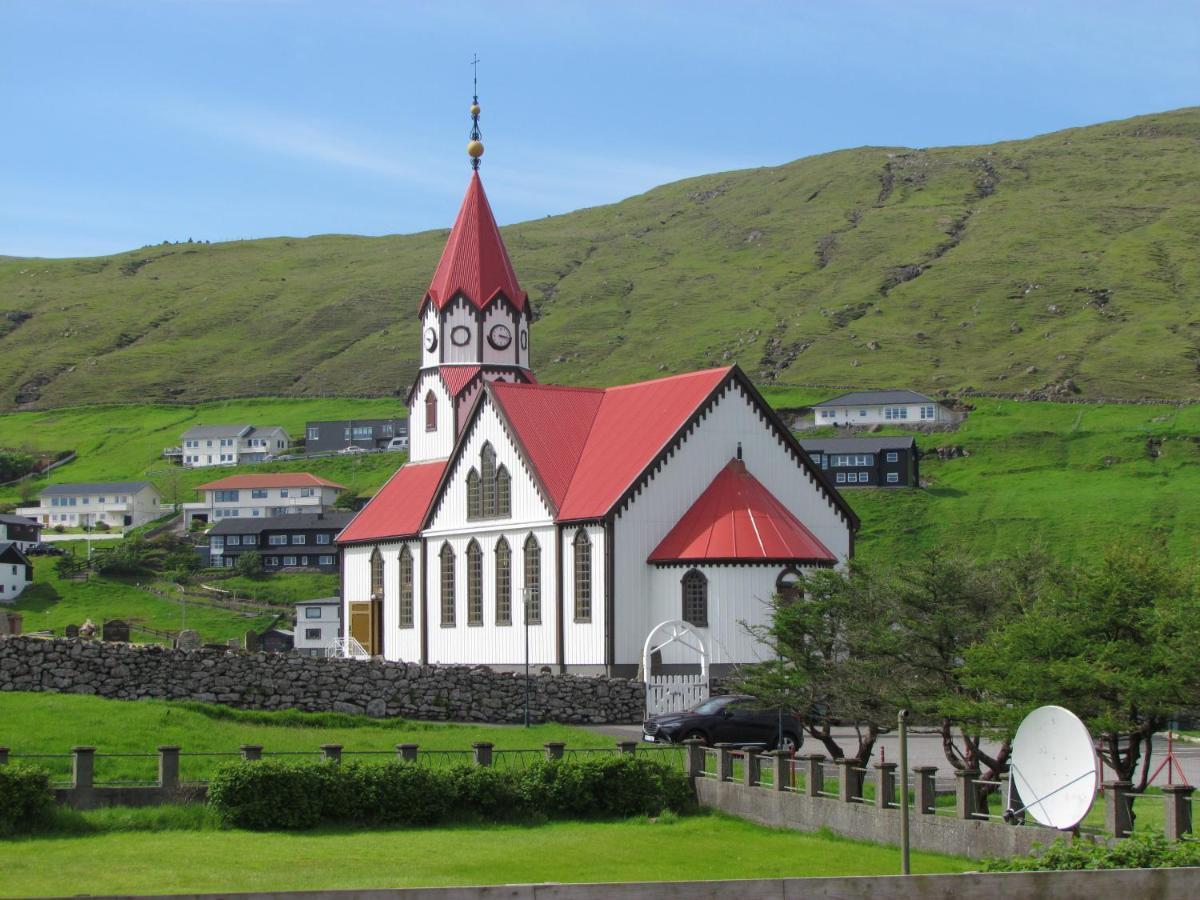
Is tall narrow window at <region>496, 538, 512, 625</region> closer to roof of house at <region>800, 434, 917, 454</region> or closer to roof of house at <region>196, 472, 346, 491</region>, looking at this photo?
roof of house at <region>800, 434, 917, 454</region>

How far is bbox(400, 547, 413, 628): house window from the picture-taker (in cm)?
6234

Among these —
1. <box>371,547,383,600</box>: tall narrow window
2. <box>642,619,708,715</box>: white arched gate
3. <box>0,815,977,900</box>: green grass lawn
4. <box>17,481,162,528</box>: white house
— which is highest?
<box>17,481,162,528</box>: white house

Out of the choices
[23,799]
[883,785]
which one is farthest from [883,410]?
[23,799]

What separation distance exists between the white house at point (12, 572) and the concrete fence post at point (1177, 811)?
95.7 metres

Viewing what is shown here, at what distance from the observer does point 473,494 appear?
57906mm

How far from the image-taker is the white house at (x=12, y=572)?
4267 inches

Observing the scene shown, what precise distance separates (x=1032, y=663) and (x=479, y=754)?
32.9 feet

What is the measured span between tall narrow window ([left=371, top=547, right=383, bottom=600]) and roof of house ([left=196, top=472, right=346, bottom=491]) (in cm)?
7314

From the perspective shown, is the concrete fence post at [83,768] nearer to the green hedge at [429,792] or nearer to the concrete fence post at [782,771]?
the green hedge at [429,792]

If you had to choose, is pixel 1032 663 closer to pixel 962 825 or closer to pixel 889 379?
pixel 962 825

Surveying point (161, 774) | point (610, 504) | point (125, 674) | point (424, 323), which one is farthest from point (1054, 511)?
point (161, 774)

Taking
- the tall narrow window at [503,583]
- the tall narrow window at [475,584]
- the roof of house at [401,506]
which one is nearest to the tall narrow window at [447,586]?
the tall narrow window at [475,584]

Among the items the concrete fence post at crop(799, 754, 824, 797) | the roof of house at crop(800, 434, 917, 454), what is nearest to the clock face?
the concrete fence post at crop(799, 754, 824, 797)

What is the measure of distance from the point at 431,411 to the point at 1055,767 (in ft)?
151
